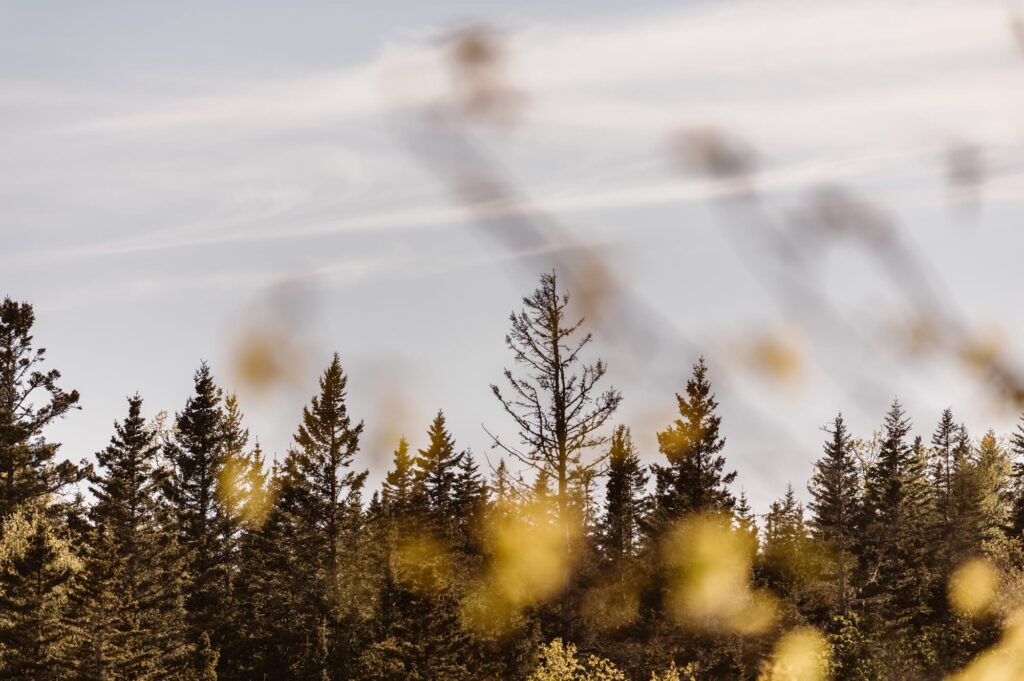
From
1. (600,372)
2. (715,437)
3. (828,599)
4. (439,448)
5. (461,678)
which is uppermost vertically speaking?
(439,448)

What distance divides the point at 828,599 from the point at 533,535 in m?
16.5

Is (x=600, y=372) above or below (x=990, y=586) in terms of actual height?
above

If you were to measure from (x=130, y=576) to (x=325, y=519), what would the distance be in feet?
30.0

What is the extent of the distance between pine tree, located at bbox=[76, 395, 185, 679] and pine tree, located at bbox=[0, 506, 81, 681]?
41.6 inches

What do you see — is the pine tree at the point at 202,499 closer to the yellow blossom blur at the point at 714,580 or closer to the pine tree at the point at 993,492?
the yellow blossom blur at the point at 714,580

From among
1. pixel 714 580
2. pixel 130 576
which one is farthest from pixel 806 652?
pixel 130 576

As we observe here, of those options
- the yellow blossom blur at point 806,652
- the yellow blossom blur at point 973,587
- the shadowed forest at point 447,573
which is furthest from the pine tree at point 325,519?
the yellow blossom blur at point 973,587

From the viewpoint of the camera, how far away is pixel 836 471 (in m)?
53.7

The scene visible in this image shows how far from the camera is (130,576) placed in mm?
40750

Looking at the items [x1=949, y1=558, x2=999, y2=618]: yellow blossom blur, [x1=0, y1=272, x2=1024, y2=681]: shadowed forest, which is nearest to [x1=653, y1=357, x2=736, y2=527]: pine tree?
[x1=0, y1=272, x2=1024, y2=681]: shadowed forest

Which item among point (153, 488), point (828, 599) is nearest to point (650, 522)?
point (828, 599)

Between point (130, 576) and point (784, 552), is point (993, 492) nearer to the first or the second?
point (784, 552)

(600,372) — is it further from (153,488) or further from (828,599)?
(828,599)

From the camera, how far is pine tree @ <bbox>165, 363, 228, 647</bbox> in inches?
1876
